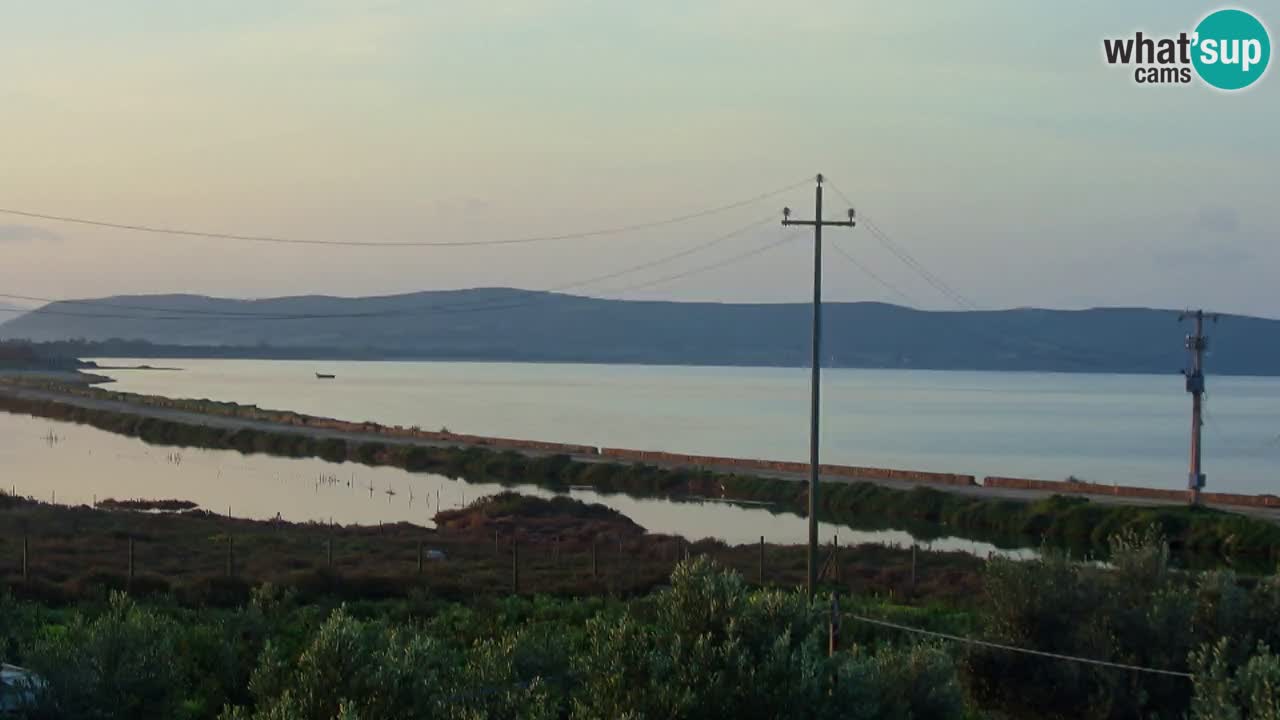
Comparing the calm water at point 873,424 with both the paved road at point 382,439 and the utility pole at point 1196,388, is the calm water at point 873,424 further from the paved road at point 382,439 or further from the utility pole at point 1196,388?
the utility pole at point 1196,388

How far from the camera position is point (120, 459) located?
7456cm

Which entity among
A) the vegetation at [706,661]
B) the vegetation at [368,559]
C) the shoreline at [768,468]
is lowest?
the vegetation at [368,559]

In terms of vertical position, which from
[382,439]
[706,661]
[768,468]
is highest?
[706,661]

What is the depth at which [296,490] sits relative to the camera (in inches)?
2414

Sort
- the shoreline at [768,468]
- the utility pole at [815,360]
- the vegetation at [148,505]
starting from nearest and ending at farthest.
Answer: the utility pole at [815,360], the vegetation at [148,505], the shoreline at [768,468]

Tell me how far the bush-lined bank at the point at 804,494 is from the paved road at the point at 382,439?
2.14m

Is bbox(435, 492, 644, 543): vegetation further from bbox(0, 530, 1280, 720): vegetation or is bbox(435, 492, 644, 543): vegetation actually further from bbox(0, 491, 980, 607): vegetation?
bbox(0, 530, 1280, 720): vegetation

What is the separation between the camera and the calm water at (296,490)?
5122cm

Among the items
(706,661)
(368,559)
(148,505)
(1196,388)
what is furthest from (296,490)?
(706,661)

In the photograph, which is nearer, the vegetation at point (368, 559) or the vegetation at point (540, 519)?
the vegetation at point (368, 559)

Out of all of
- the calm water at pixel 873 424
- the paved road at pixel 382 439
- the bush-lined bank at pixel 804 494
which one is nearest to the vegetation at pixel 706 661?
the bush-lined bank at pixel 804 494

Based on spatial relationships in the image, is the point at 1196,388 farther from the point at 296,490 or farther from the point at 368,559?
the point at 296,490

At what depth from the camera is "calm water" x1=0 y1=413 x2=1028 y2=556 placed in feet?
168

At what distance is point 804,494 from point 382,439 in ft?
117
